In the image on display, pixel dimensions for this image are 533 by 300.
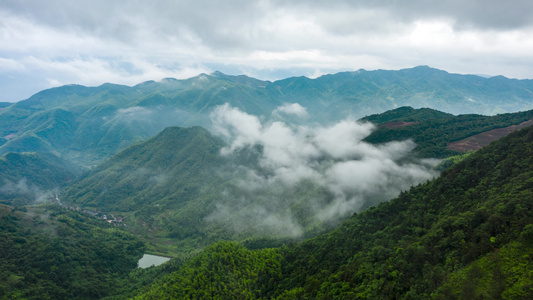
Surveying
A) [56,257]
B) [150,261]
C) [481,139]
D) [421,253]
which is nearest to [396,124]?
[481,139]

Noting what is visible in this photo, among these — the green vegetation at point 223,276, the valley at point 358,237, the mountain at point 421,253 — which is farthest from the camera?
the green vegetation at point 223,276

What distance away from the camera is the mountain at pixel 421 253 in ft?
149

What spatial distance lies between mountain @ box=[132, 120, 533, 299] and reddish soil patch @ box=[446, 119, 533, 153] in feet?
187

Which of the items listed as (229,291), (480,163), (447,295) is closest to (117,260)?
(229,291)

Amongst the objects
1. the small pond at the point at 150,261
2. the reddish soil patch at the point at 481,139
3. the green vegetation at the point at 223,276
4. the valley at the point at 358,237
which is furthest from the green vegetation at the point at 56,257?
the reddish soil patch at the point at 481,139

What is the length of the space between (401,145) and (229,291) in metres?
124

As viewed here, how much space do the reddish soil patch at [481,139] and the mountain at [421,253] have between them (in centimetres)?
5707

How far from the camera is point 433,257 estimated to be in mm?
55750

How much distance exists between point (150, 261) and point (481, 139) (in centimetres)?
18533

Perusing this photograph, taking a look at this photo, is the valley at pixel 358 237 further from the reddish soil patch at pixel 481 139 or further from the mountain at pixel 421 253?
the reddish soil patch at pixel 481 139

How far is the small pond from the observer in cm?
15425

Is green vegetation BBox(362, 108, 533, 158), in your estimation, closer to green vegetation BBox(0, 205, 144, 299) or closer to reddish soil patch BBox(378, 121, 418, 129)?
reddish soil patch BBox(378, 121, 418, 129)

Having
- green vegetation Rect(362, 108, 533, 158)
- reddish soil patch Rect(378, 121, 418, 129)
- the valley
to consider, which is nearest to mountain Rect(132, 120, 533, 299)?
the valley

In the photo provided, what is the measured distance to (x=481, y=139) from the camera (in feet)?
440
